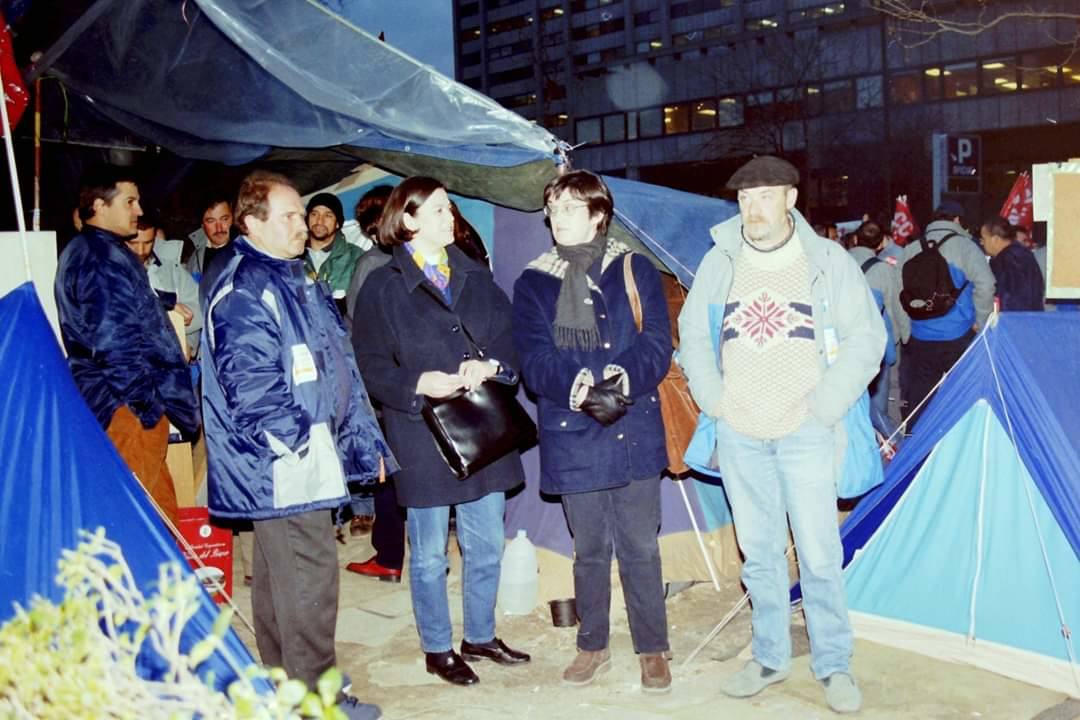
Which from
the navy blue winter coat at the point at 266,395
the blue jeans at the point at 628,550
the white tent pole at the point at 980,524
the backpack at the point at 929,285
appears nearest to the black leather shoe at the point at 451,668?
the blue jeans at the point at 628,550

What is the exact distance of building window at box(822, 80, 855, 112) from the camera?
44062 millimetres

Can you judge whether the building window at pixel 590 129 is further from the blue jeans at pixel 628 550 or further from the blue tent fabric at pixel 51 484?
the blue tent fabric at pixel 51 484

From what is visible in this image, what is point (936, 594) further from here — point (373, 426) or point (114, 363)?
point (114, 363)

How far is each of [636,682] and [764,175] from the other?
7.05ft

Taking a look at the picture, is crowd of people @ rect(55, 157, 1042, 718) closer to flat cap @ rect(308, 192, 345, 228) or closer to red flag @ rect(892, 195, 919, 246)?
flat cap @ rect(308, 192, 345, 228)

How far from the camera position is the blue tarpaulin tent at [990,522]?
4.22m

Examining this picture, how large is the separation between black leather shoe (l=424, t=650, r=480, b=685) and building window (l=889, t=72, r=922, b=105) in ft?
139

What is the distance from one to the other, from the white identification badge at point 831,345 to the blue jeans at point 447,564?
149 centimetres

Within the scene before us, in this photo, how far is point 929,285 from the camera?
27.6 ft

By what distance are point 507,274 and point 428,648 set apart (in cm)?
215

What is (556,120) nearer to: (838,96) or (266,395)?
(838,96)

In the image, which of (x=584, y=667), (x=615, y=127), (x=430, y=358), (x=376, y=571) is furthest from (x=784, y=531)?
(x=615, y=127)

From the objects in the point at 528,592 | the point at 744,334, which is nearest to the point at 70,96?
the point at 528,592

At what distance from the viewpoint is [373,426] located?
4.14 m
